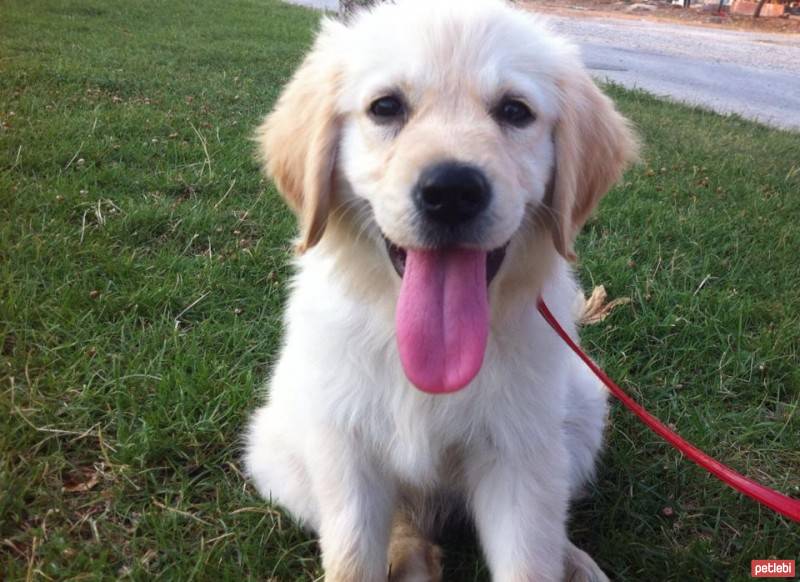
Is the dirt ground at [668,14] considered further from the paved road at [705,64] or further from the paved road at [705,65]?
the paved road at [705,65]

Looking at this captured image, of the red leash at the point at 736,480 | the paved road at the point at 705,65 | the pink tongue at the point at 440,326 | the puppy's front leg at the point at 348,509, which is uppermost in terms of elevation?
the pink tongue at the point at 440,326

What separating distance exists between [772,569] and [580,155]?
4.62 ft

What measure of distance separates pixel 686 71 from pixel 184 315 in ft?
39.7

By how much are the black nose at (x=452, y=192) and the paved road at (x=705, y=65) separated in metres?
6.73

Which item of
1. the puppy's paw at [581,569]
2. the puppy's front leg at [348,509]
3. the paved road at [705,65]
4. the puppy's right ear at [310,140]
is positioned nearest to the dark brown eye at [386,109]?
the puppy's right ear at [310,140]

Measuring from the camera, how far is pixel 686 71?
1278cm

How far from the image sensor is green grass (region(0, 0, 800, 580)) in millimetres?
2219

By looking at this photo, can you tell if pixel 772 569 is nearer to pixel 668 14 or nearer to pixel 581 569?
pixel 581 569

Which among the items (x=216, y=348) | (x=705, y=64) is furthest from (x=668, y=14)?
(x=216, y=348)

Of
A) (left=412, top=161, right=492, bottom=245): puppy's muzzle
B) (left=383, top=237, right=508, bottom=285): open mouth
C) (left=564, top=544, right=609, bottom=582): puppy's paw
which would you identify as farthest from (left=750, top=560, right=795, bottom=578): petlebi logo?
(left=412, top=161, right=492, bottom=245): puppy's muzzle

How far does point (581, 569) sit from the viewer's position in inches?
84.0

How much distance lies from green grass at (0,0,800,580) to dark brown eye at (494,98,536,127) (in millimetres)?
1357

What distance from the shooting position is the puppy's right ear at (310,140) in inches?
79.4

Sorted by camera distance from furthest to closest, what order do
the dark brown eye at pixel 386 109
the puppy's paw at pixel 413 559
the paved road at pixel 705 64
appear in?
the paved road at pixel 705 64
the puppy's paw at pixel 413 559
the dark brown eye at pixel 386 109
